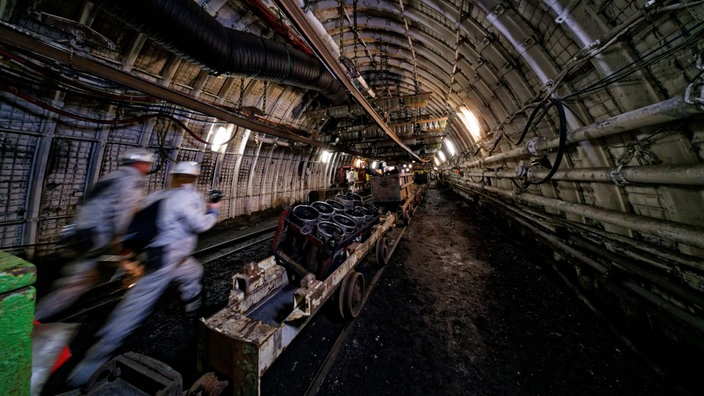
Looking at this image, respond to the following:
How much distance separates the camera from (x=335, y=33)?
7930 mm

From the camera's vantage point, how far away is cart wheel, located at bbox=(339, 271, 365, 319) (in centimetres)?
335

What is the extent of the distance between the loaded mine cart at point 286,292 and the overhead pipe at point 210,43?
132 inches

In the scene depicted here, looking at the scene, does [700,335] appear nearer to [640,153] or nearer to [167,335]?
[640,153]

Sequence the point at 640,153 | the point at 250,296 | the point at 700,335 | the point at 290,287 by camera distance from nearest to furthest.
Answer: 1. the point at 700,335
2. the point at 250,296
3. the point at 640,153
4. the point at 290,287

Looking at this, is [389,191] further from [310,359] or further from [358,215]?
[310,359]

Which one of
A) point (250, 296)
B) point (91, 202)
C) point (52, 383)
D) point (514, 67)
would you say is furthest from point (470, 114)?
point (52, 383)

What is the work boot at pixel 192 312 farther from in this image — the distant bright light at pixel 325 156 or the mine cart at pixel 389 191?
the distant bright light at pixel 325 156

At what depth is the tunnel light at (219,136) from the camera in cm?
753

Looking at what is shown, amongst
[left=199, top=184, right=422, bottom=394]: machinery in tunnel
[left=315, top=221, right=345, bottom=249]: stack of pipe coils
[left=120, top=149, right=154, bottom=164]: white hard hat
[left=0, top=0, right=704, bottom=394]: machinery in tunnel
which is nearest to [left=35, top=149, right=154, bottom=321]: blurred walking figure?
[left=120, top=149, right=154, bottom=164]: white hard hat

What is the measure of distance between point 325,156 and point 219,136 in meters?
7.88

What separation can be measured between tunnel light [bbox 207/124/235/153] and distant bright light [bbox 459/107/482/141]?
31.3 ft

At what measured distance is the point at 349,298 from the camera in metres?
3.38

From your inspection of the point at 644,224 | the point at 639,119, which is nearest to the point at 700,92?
the point at 639,119

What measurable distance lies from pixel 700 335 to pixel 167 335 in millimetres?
6804
